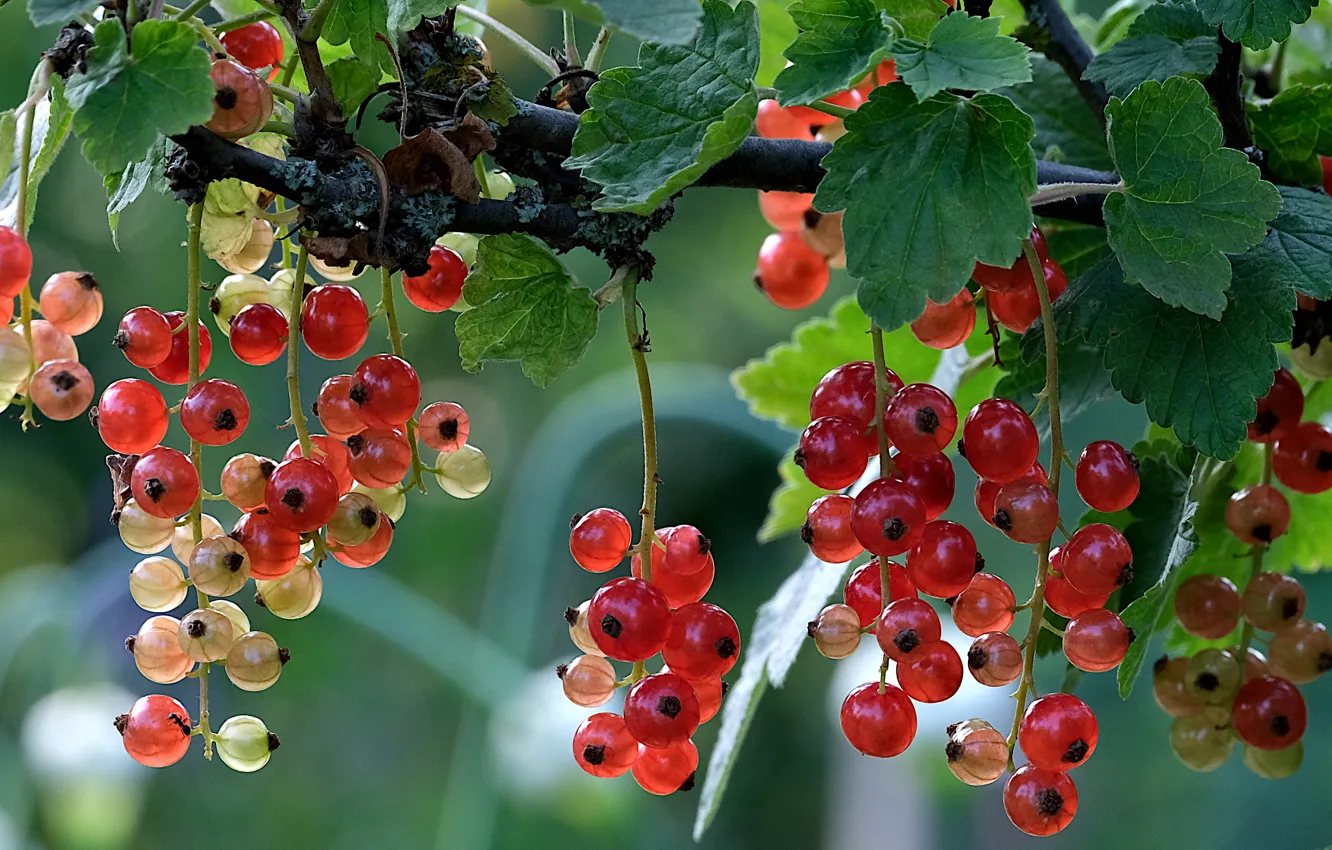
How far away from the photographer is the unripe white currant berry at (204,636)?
351mm

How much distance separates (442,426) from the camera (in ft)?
1.29

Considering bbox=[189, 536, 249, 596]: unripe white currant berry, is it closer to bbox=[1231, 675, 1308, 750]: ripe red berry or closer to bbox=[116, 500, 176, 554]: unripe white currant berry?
bbox=[116, 500, 176, 554]: unripe white currant berry

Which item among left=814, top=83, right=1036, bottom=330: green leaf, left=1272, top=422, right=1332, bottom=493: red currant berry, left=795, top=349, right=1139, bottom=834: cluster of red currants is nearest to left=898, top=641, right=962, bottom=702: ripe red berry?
left=795, top=349, right=1139, bottom=834: cluster of red currants

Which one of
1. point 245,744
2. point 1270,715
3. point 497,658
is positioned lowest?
point 497,658

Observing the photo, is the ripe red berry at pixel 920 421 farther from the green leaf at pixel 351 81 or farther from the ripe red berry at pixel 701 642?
the green leaf at pixel 351 81

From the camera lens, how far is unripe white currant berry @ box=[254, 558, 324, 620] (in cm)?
37

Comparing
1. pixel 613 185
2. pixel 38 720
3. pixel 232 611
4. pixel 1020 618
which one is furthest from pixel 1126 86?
pixel 38 720

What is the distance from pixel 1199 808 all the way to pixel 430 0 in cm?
153

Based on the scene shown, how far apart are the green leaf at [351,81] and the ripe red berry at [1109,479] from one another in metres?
0.24

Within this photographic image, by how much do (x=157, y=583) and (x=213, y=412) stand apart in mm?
54

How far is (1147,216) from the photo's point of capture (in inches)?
14.3

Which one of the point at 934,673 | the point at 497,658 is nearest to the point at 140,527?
the point at 934,673

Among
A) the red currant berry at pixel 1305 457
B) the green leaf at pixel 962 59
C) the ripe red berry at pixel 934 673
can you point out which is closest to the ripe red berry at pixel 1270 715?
the red currant berry at pixel 1305 457

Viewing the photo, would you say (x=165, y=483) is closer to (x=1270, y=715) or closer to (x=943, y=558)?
(x=943, y=558)
